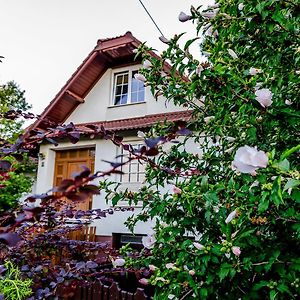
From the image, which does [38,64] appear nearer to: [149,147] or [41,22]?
[41,22]

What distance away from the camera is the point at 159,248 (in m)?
2.26

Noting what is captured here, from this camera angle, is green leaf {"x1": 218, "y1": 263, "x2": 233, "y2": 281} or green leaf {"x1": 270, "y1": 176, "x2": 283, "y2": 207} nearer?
green leaf {"x1": 270, "y1": 176, "x2": 283, "y2": 207}

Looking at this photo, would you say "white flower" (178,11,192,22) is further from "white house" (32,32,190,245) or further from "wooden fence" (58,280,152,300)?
"white house" (32,32,190,245)

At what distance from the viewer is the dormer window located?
1059 cm

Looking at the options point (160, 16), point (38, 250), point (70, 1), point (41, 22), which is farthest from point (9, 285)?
A: point (41, 22)

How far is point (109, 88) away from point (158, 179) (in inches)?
343

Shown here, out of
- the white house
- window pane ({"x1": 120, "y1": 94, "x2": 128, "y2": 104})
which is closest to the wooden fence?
the white house

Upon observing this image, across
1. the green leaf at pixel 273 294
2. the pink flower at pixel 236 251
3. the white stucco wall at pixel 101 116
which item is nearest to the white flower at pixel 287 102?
the pink flower at pixel 236 251

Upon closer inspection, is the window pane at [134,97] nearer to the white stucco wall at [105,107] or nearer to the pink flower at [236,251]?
the white stucco wall at [105,107]

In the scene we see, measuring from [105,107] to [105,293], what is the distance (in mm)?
8219

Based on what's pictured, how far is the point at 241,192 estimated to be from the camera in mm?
1818

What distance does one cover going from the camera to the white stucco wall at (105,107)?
1035cm

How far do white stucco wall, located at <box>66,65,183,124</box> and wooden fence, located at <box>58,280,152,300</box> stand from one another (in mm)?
7222

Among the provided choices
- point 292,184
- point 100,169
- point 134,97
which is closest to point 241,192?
point 292,184
